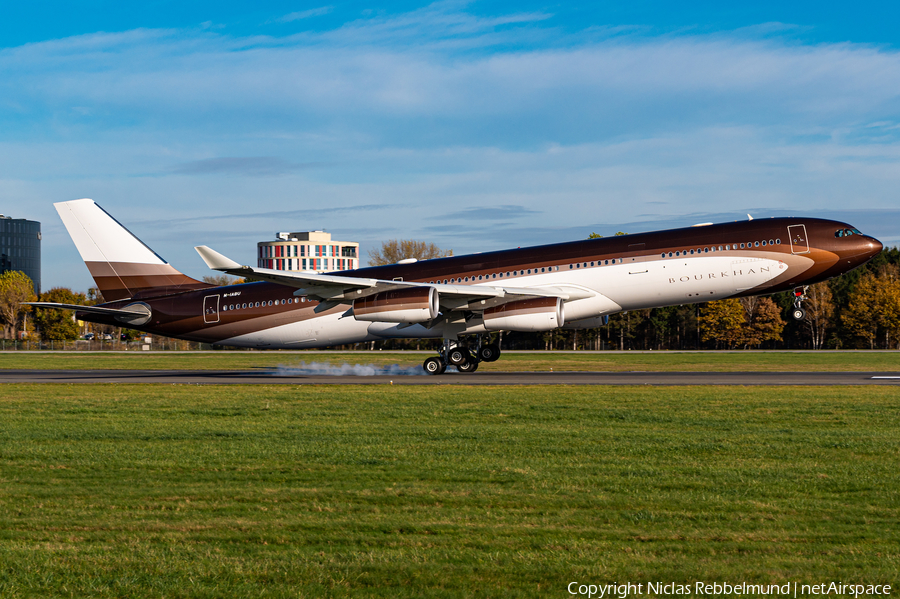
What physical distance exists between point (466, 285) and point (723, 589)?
27.0m

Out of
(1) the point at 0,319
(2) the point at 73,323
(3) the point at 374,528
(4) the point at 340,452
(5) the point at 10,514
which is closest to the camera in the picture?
(3) the point at 374,528

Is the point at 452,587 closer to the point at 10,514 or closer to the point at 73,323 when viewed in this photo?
the point at 10,514

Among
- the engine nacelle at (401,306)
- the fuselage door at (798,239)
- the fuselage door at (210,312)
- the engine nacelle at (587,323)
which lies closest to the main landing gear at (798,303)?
the fuselage door at (798,239)

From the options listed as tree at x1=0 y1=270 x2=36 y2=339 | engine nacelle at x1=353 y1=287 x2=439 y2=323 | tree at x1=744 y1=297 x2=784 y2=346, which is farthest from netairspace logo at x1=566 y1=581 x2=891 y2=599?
tree at x1=0 y1=270 x2=36 y2=339

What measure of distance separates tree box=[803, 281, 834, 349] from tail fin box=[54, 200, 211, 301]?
89124 millimetres

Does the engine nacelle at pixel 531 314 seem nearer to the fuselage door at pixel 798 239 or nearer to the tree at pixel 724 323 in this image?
the fuselage door at pixel 798 239

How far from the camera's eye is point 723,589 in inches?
243

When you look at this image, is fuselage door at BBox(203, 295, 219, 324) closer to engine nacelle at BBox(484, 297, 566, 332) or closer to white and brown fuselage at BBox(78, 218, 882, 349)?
white and brown fuselage at BBox(78, 218, 882, 349)

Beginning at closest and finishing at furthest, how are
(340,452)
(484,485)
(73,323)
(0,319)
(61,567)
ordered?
(61,567) < (484,485) < (340,452) < (73,323) < (0,319)

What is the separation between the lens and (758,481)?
1009 cm

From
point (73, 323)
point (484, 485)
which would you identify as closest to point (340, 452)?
point (484, 485)

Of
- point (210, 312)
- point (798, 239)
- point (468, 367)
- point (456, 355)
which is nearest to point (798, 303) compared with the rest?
point (798, 239)

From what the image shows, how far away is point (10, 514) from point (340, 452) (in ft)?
16.5

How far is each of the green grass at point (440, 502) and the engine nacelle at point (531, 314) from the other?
13211mm
